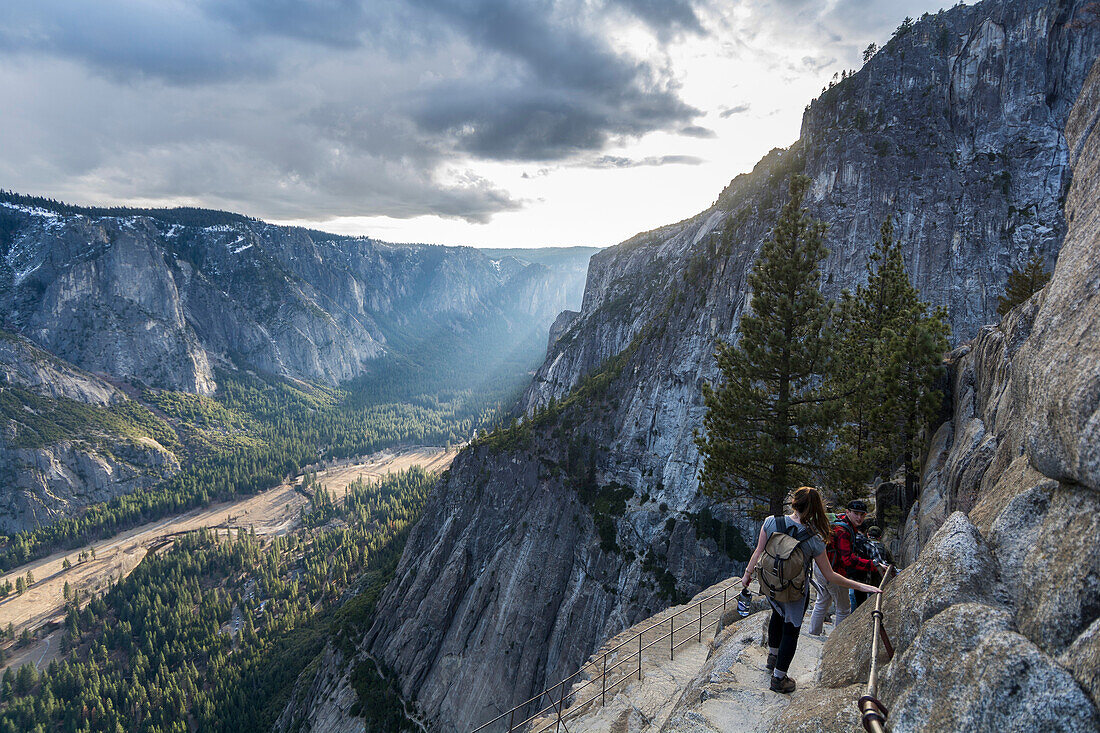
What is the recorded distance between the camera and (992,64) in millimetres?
55469

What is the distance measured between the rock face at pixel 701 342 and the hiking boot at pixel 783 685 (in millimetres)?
42661

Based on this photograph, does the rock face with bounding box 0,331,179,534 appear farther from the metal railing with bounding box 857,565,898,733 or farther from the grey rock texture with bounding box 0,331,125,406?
the metal railing with bounding box 857,565,898,733

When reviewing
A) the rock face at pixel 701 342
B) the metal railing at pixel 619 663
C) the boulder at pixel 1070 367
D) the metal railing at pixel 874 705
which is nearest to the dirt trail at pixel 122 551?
the rock face at pixel 701 342

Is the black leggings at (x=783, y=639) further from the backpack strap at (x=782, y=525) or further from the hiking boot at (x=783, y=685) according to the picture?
the backpack strap at (x=782, y=525)

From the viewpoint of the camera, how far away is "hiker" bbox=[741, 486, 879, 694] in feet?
25.6

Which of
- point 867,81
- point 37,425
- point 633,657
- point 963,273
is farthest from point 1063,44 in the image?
point 37,425

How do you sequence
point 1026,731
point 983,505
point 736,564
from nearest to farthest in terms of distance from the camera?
point 1026,731
point 983,505
point 736,564

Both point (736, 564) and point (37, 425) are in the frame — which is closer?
point (736, 564)

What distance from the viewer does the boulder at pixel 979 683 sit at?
4.07 metres

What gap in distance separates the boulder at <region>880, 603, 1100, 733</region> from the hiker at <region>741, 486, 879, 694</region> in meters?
2.03

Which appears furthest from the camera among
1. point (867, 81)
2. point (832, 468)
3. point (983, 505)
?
point (867, 81)

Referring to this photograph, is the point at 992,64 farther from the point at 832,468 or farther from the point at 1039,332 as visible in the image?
the point at 1039,332

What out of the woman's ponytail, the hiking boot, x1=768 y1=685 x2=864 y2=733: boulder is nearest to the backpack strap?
the woman's ponytail

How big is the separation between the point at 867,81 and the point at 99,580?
19863 centimetres
